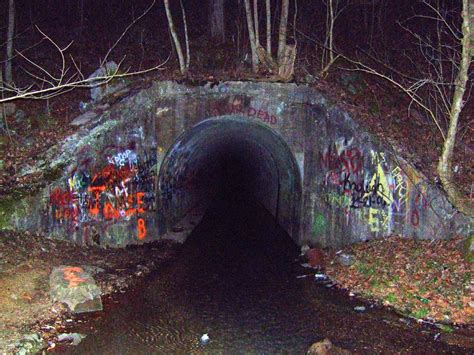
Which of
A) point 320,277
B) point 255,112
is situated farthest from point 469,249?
point 255,112

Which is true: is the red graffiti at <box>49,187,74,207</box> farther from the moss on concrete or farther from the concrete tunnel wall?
the moss on concrete

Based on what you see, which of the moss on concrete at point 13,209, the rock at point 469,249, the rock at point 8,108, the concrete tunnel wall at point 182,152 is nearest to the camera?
the rock at point 469,249

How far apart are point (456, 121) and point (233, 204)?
18067 mm

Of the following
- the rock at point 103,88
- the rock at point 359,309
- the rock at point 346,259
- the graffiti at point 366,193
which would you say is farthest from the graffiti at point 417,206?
the rock at point 103,88

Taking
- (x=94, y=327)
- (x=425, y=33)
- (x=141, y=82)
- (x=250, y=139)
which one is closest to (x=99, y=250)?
(x=94, y=327)

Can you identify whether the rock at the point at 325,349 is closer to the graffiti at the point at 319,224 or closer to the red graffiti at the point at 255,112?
the graffiti at the point at 319,224

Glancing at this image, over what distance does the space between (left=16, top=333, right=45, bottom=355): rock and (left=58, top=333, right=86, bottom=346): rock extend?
34 centimetres

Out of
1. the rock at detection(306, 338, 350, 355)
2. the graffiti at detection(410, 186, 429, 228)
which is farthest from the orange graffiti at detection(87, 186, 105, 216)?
the graffiti at detection(410, 186, 429, 228)

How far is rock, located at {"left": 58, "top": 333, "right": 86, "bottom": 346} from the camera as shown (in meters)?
7.90

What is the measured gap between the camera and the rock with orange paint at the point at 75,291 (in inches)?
358

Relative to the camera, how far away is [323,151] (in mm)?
14078

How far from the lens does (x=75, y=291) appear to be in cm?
923

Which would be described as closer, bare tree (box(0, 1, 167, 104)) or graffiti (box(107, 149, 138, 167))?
bare tree (box(0, 1, 167, 104))

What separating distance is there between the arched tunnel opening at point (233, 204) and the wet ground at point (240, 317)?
198 cm
